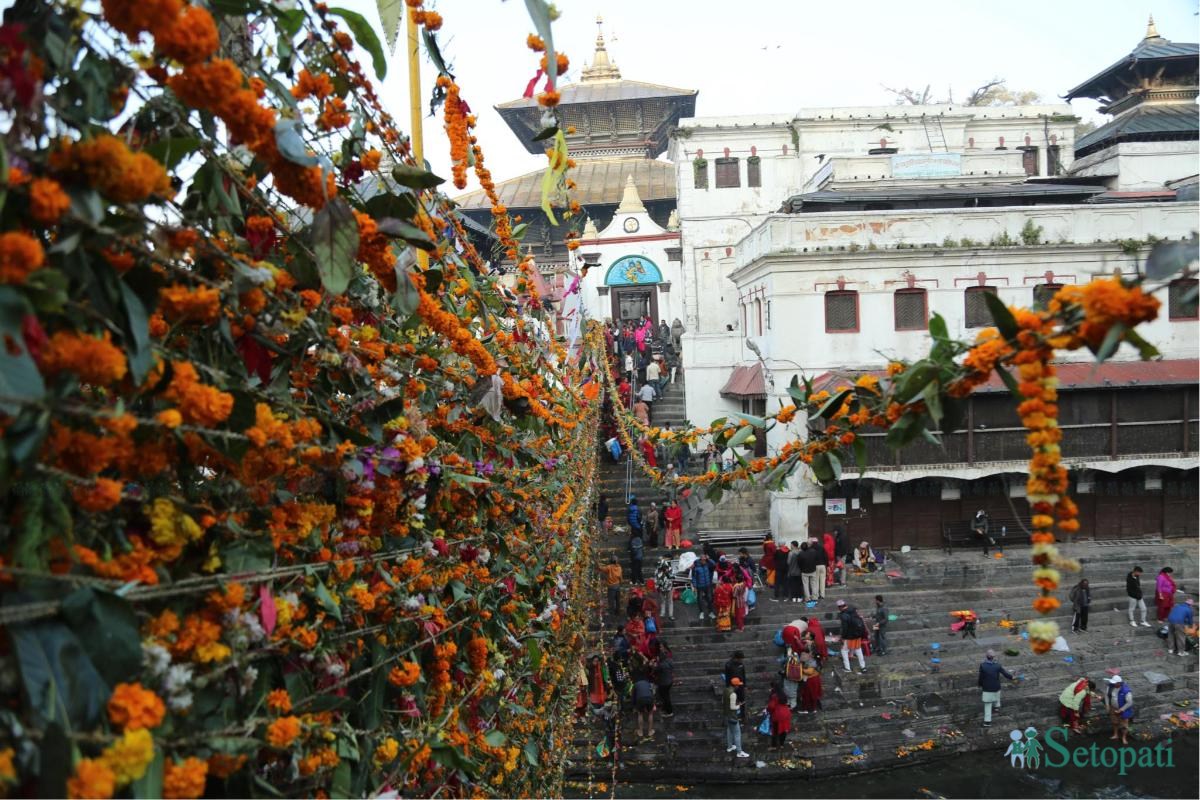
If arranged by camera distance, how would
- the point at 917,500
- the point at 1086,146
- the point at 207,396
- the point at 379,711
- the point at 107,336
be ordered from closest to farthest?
the point at 107,336 < the point at 207,396 < the point at 379,711 < the point at 917,500 < the point at 1086,146

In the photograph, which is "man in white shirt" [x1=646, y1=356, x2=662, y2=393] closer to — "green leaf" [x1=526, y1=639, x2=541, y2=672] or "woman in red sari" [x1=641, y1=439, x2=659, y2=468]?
"woman in red sari" [x1=641, y1=439, x2=659, y2=468]

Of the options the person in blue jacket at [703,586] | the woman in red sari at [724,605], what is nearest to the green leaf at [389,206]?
the woman in red sari at [724,605]

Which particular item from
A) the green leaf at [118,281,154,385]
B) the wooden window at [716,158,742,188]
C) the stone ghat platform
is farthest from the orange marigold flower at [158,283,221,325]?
the wooden window at [716,158,742,188]

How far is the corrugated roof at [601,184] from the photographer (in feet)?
123

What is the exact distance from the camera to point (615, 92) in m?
41.8

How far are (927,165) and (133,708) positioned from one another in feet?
87.3

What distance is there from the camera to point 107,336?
2.22m

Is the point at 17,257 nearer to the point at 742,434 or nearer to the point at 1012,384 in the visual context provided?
the point at 1012,384

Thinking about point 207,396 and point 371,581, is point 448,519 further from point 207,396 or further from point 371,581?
point 207,396

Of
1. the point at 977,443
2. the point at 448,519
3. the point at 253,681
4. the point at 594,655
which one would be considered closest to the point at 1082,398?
the point at 977,443

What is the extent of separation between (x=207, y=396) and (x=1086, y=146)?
108 feet

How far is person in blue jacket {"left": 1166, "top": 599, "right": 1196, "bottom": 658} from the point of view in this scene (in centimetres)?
1769

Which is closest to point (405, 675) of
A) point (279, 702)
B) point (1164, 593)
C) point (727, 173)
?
point (279, 702)

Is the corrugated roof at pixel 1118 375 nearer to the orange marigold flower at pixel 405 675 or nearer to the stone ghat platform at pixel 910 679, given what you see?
the stone ghat platform at pixel 910 679
